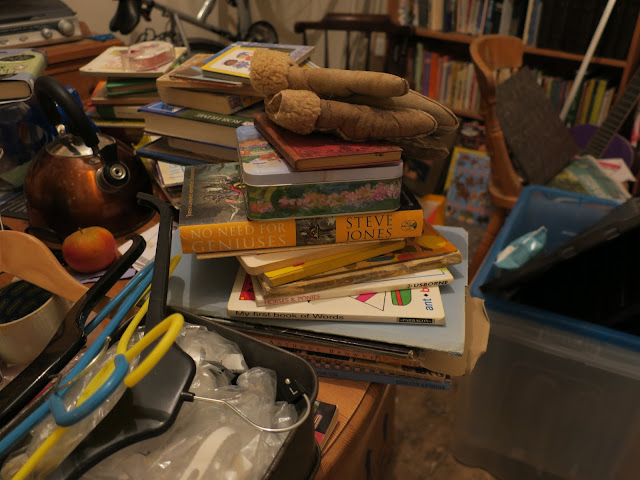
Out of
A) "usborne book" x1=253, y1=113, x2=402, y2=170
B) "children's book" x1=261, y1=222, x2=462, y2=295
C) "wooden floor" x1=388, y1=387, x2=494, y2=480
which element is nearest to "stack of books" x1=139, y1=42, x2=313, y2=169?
"usborne book" x1=253, y1=113, x2=402, y2=170

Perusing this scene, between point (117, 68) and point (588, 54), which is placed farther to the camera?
point (588, 54)

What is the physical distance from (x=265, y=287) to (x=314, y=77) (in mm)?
269

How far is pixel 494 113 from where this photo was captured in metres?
1.52

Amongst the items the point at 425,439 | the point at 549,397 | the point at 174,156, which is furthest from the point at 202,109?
the point at 425,439

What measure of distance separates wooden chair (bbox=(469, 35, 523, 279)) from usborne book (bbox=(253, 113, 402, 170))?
105cm

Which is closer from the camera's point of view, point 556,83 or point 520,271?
point 520,271

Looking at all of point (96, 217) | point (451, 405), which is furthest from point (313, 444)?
point (451, 405)

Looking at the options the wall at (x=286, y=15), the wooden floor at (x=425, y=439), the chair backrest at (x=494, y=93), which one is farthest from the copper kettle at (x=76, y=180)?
the wall at (x=286, y=15)

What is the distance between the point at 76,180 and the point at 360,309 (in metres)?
0.52

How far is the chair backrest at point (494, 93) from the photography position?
1.49 m

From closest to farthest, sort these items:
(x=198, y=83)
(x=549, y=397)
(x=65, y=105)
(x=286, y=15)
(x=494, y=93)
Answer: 1. (x=65, y=105)
2. (x=198, y=83)
3. (x=549, y=397)
4. (x=494, y=93)
5. (x=286, y=15)

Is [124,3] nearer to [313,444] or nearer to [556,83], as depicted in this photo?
[556,83]

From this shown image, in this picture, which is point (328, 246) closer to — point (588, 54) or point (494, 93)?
point (494, 93)

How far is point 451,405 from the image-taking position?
144cm
